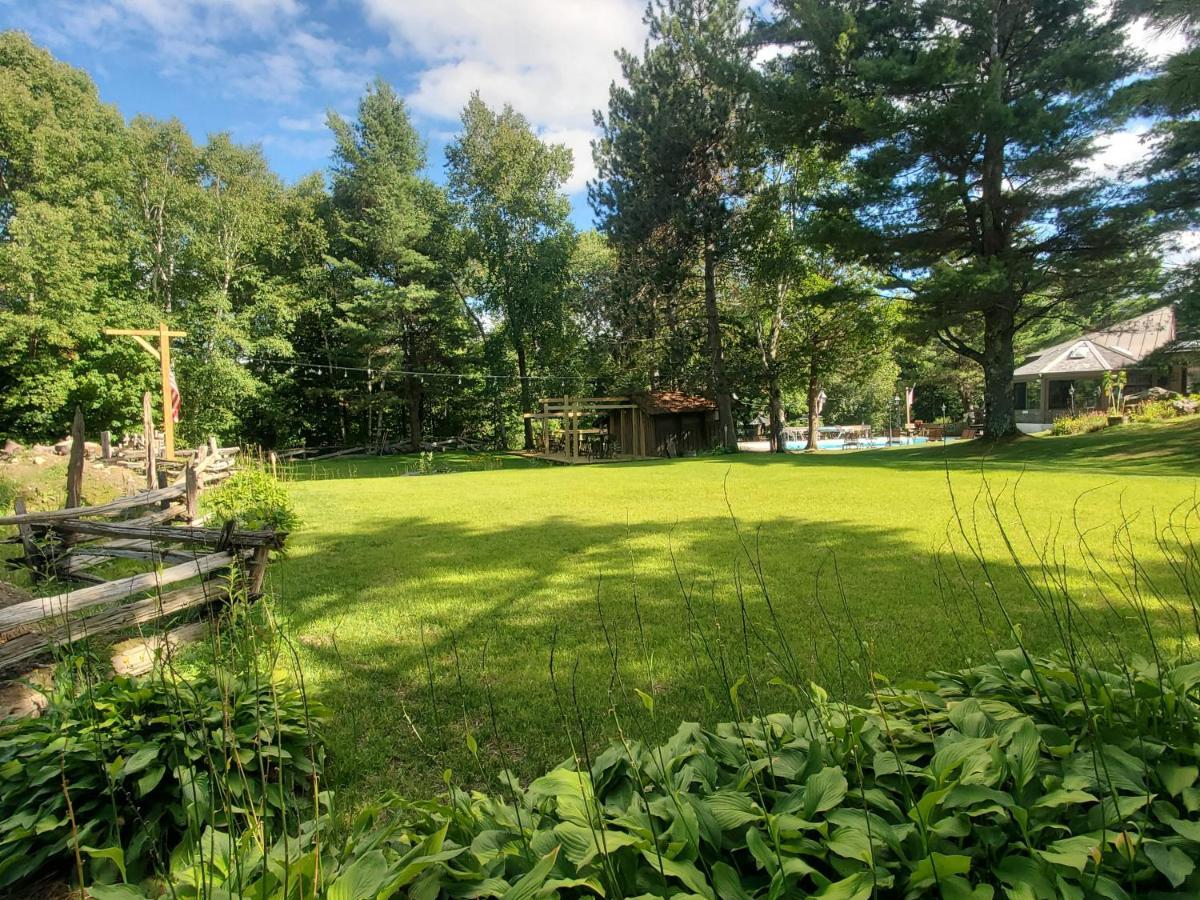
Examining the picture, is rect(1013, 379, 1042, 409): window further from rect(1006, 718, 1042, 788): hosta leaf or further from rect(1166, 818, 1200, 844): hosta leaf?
rect(1166, 818, 1200, 844): hosta leaf

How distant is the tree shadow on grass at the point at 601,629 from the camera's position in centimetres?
300

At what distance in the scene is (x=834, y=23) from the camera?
1753cm

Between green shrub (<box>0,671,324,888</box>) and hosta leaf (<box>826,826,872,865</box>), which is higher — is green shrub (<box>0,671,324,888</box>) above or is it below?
below

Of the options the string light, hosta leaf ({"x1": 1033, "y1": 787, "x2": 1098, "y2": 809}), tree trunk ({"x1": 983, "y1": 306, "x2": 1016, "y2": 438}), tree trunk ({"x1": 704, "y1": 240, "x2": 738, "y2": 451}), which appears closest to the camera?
hosta leaf ({"x1": 1033, "y1": 787, "x2": 1098, "y2": 809})

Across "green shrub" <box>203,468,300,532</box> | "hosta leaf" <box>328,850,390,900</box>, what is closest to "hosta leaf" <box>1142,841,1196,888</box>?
"hosta leaf" <box>328,850,390,900</box>

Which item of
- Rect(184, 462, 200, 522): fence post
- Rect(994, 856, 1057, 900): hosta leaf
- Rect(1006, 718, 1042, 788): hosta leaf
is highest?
Rect(184, 462, 200, 522): fence post

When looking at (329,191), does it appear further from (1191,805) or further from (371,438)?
(1191,805)

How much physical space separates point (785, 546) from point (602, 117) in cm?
2468

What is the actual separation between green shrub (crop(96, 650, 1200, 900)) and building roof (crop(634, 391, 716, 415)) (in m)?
24.7

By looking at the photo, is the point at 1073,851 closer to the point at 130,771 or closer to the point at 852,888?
the point at 852,888

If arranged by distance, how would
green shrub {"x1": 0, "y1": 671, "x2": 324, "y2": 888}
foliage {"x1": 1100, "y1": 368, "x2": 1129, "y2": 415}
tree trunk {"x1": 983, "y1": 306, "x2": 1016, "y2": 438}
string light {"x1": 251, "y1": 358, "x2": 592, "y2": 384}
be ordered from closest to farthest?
green shrub {"x1": 0, "y1": 671, "x2": 324, "y2": 888}, tree trunk {"x1": 983, "y1": 306, "x2": 1016, "y2": 438}, foliage {"x1": 1100, "y1": 368, "x2": 1129, "y2": 415}, string light {"x1": 251, "y1": 358, "x2": 592, "y2": 384}

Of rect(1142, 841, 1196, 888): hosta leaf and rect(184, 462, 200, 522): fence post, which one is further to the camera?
rect(184, 462, 200, 522): fence post

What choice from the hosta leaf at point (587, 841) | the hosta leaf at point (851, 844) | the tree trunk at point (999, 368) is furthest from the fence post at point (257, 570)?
the tree trunk at point (999, 368)

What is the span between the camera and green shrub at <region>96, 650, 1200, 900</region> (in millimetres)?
1257
